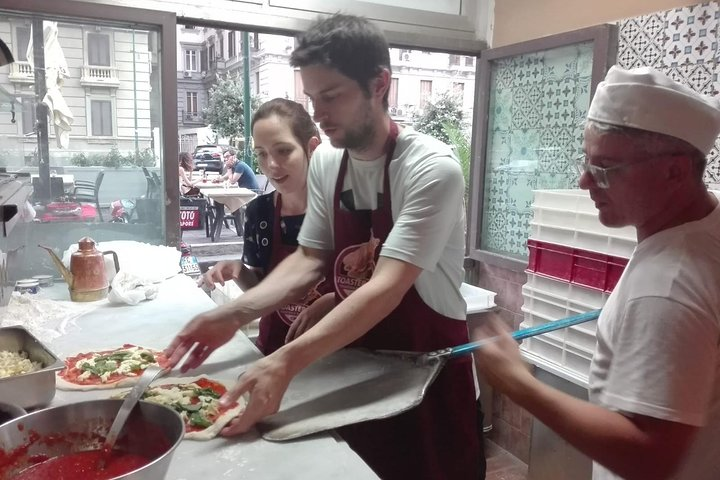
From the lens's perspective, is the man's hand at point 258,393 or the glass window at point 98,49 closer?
the man's hand at point 258,393

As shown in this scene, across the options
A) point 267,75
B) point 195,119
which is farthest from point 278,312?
point 195,119

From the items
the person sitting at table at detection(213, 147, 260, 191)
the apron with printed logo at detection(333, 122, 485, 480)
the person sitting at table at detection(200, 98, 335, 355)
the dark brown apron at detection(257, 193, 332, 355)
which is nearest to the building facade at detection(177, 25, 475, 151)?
the person sitting at table at detection(213, 147, 260, 191)

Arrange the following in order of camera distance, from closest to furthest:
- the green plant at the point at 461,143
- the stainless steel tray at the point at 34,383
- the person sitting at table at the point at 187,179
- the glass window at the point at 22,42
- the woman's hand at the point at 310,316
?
the stainless steel tray at the point at 34,383
the woman's hand at the point at 310,316
the glass window at the point at 22,42
the green plant at the point at 461,143
the person sitting at table at the point at 187,179

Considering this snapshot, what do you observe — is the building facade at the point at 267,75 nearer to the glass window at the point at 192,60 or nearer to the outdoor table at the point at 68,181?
the glass window at the point at 192,60

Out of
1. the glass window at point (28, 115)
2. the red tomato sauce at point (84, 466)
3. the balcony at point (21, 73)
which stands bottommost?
the red tomato sauce at point (84, 466)

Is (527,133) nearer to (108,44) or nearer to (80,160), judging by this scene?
(108,44)

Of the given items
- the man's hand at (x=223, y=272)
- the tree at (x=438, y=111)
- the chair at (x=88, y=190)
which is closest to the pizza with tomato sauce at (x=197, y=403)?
the man's hand at (x=223, y=272)

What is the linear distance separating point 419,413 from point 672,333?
795mm

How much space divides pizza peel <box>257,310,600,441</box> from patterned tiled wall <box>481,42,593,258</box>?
158cm

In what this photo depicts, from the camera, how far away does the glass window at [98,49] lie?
2.65 metres

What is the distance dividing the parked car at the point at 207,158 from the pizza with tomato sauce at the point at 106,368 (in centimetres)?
499

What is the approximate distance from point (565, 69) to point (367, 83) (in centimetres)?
172

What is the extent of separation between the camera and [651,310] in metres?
0.90

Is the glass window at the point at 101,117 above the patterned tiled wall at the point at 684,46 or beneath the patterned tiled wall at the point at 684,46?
beneath
